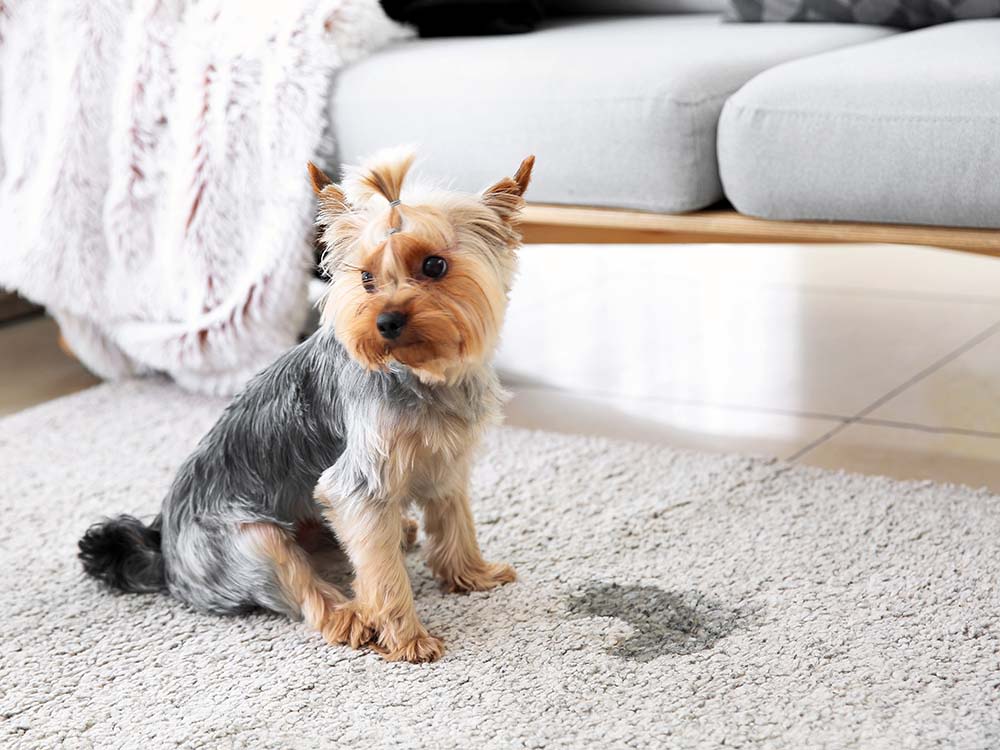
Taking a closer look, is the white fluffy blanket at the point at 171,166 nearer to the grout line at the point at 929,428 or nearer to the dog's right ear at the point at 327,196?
the dog's right ear at the point at 327,196

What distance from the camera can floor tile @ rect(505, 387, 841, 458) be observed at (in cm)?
205

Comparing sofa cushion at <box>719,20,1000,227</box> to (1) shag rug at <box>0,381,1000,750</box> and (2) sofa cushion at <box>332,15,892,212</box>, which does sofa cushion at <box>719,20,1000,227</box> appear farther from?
(1) shag rug at <box>0,381,1000,750</box>

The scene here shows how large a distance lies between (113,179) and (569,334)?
0.99 m

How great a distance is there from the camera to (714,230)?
1846mm

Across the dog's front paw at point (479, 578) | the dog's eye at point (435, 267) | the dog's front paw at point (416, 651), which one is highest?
the dog's eye at point (435, 267)

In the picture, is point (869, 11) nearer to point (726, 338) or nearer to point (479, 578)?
point (726, 338)

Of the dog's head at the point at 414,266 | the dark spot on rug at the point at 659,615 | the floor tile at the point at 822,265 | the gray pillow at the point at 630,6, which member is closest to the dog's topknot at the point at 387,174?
the dog's head at the point at 414,266

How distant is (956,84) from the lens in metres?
1.61

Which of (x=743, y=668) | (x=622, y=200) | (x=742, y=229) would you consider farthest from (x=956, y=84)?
(x=743, y=668)

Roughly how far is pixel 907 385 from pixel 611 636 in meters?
1.04

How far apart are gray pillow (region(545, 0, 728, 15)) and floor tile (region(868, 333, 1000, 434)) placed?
876 mm

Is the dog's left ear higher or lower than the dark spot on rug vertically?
higher

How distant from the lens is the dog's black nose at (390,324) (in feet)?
4.26

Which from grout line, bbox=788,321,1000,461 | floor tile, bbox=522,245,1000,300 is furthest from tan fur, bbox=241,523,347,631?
floor tile, bbox=522,245,1000,300
